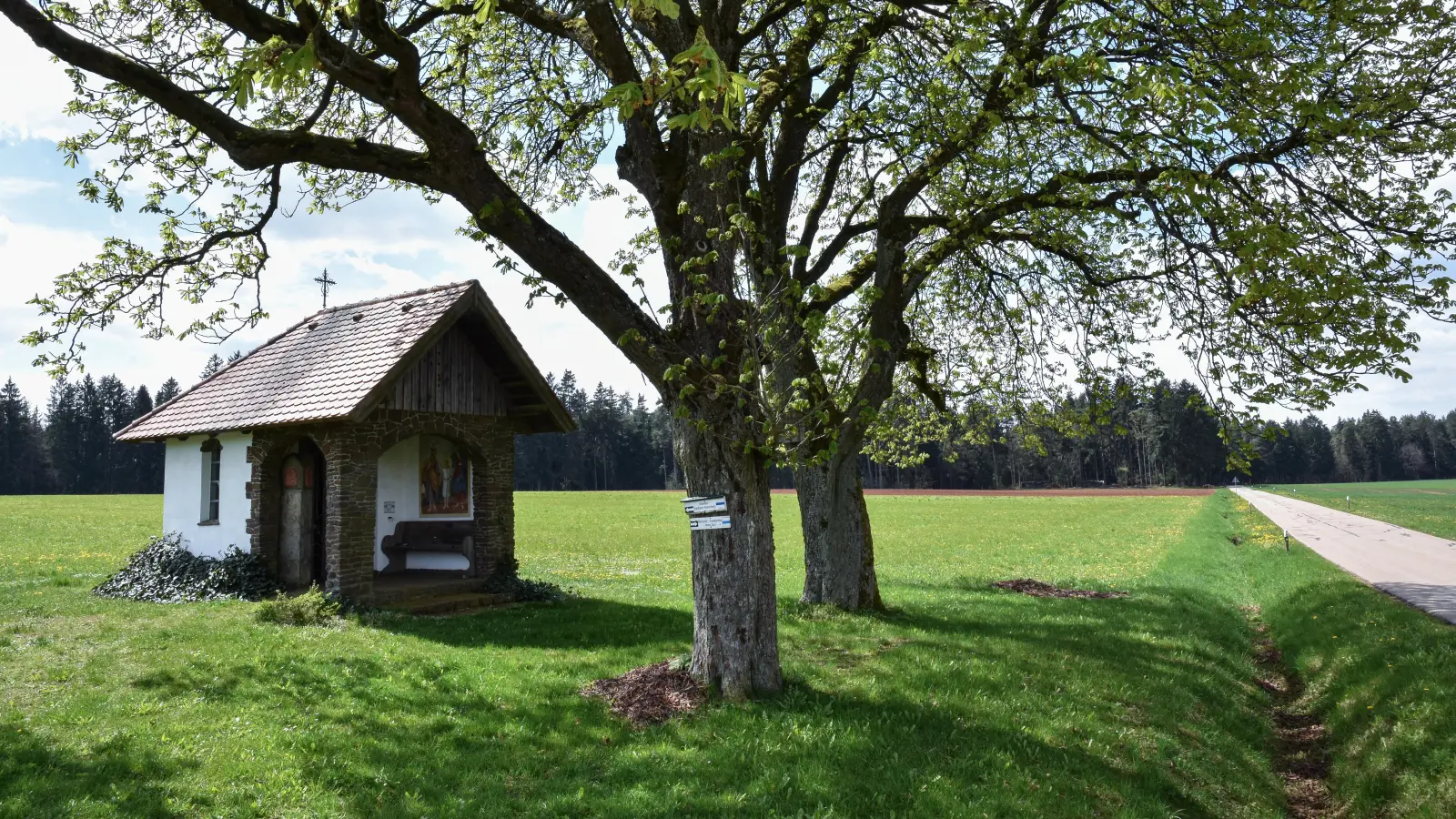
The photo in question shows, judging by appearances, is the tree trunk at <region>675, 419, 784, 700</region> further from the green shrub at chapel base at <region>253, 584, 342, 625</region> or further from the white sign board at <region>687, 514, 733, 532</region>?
the green shrub at chapel base at <region>253, 584, 342, 625</region>

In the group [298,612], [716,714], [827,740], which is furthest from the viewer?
[298,612]

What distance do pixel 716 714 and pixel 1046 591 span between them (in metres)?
11.9

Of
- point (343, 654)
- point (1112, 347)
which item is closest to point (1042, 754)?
point (1112, 347)

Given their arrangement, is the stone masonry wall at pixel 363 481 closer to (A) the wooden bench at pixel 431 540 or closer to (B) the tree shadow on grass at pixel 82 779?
(A) the wooden bench at pixel 431 540

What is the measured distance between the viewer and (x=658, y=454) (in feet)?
356

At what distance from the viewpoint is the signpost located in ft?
25.0

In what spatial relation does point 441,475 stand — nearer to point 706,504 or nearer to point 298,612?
point 298,612

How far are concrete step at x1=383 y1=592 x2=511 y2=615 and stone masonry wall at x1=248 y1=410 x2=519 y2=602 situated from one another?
2.00ft

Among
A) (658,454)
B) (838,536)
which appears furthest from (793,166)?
(658,454)

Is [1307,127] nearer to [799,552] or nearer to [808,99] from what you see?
[808,99]

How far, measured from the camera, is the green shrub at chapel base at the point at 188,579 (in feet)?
47.8

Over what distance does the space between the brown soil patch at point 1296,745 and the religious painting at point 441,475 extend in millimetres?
13606

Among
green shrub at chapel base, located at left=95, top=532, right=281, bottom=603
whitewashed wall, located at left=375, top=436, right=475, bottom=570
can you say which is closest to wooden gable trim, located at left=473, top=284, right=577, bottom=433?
whitewashed wall, located at left=375, top=436, right=475, bottom=570

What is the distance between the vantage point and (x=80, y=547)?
24.9m
